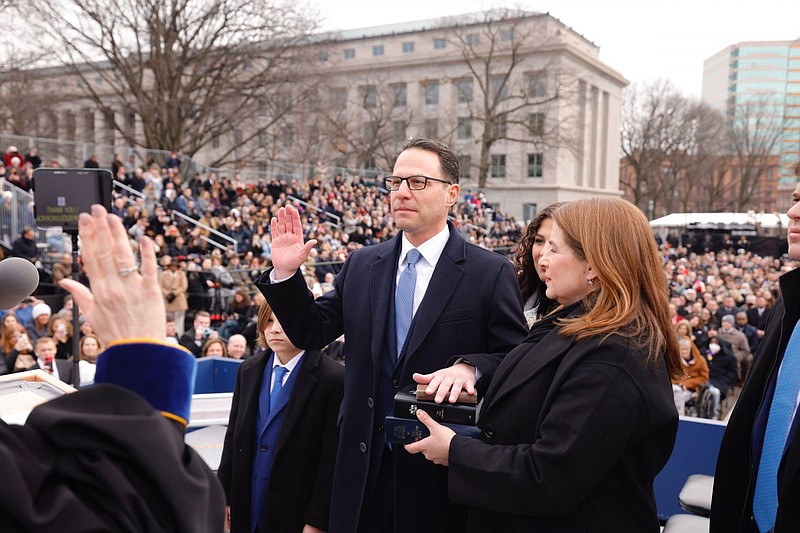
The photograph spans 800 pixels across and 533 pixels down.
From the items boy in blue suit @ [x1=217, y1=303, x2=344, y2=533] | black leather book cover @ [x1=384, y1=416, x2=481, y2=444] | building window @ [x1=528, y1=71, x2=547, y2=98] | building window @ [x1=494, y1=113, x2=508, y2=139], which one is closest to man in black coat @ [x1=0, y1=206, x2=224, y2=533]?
black leather book cover @ [x1=384, y1=416, x2=481, y2=444]

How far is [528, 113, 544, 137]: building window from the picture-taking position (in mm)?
43406

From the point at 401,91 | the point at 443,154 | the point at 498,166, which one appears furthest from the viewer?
the point at 401,91

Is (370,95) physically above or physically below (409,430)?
above

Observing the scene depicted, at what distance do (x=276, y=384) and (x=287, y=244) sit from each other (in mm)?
957

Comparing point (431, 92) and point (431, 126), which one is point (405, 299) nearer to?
point (431, 126)

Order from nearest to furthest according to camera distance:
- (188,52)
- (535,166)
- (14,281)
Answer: (14,281)
(188,52)
(535,166)

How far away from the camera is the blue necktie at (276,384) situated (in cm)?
317

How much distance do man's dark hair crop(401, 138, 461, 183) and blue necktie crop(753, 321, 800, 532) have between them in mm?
1477

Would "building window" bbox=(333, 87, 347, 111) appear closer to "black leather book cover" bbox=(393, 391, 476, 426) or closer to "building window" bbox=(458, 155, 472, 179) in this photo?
"building window" bbox=(458, 155, 472, 179)

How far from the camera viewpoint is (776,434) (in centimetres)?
204

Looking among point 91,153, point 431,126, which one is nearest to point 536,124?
point 431,126

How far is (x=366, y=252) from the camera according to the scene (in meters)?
2.98

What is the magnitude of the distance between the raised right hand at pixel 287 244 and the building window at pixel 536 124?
4245 centimetres

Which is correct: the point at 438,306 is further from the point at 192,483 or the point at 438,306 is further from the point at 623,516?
the point at 192,483
